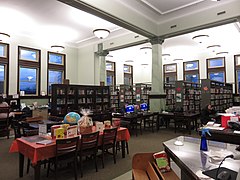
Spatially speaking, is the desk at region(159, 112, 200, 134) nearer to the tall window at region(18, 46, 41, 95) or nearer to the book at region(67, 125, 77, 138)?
the book at region(67, 125, 77, 138)

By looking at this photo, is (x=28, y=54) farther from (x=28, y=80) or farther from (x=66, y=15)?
(x=66, y=15)

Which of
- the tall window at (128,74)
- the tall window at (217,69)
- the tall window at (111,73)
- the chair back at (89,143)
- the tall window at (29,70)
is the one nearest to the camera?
the chair back at (89,143)

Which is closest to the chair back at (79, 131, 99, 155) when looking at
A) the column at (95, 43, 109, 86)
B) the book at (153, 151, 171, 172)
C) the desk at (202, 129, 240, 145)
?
the book at (153, 151, 171, 172)

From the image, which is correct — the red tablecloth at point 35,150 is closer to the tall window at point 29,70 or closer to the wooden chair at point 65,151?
the wooden chair at point 65,151

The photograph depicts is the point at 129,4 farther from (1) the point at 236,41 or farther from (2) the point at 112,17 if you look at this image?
(1) the point at 236,41

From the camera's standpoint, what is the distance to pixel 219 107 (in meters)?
9.73

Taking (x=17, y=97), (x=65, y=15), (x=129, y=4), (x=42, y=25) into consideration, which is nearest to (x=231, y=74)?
(x=129, y=4)

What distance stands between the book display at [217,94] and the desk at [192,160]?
6.42 meters

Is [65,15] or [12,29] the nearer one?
[65,15]

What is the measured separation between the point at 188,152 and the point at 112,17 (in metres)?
4.45

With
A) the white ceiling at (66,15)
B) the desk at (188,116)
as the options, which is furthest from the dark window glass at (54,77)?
the desk at (188,116)

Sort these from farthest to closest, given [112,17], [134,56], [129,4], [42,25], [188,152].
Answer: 1. [134,56]
2. [42,25]
3. [129,4]
4. [112,17]
5. [188,152]

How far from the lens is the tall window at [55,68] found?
970 cm

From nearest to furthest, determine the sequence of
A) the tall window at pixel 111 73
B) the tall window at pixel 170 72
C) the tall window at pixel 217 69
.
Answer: the tall window at pixel 217 69
the tall window at pixel 111 73
the tall window at pixel 170 72
